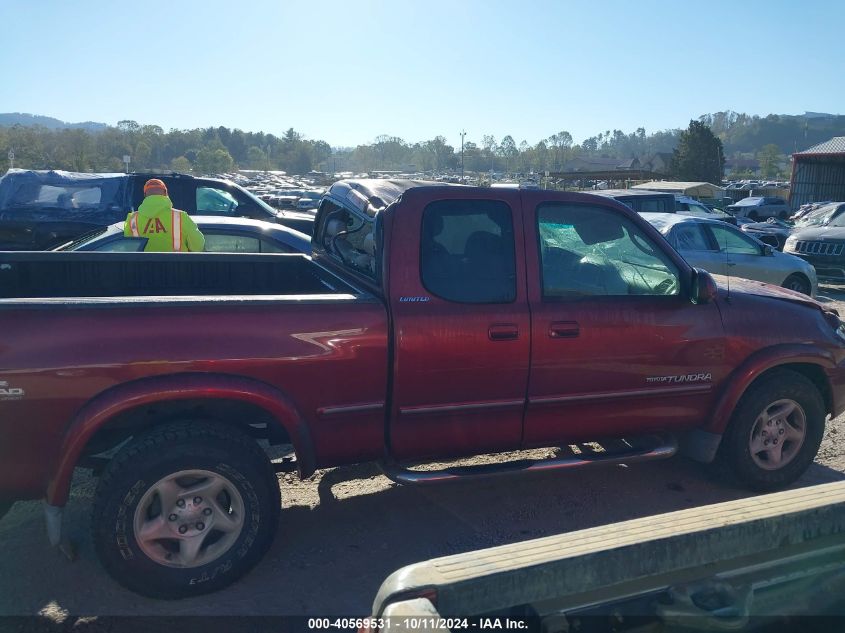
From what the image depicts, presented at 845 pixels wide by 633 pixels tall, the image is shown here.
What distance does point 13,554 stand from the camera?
3.76 metres

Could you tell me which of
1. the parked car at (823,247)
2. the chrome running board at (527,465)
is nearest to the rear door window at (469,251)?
the chrome running board at (527,465)

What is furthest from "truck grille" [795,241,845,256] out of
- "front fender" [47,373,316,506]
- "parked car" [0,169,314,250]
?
"front fender" [47,373,316,506]

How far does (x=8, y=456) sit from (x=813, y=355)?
15.2ft

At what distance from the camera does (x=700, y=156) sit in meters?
53.7

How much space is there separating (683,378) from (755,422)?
2.21 ft

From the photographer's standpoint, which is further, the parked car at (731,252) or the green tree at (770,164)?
the green tree at (770,164)

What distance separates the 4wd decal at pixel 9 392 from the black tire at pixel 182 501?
496 millimetres

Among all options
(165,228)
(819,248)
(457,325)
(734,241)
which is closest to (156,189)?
(165,228)

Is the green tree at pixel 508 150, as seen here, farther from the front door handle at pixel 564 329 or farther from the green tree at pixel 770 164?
the front door handle at pixel 564 329

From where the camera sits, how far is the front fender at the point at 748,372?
14.7ft

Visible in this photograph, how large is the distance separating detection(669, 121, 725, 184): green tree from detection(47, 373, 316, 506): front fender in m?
55.2

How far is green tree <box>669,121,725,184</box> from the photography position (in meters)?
53.5

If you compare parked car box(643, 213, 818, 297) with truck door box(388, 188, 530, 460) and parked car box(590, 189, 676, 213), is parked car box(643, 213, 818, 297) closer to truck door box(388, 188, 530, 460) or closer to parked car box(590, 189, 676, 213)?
parked car box(590, 189, 676, 213)

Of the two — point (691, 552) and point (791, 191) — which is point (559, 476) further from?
point (791, 191)
